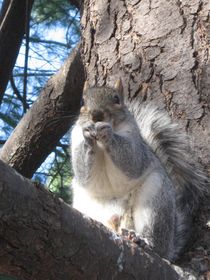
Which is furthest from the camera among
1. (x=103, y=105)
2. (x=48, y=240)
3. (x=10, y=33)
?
(x=10, y=33)

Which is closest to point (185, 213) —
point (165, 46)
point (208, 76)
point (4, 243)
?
point (208, 76)

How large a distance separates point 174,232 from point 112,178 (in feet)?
0.98

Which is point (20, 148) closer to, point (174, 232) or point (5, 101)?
point (5, 101)

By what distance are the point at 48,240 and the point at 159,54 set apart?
4.77 feet

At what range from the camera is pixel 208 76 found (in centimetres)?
248

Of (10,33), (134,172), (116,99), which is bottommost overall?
(134,172)

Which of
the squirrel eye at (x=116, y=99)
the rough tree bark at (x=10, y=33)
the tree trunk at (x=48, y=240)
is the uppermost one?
the rough tree bark at (x=10, y=33)

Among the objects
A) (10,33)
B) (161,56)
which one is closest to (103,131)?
(161,56)

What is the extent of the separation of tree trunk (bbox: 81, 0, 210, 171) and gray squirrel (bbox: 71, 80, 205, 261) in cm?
9

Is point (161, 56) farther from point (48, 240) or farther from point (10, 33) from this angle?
point (48, 240)

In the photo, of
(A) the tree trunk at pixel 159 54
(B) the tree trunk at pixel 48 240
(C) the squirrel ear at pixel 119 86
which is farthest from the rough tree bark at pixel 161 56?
(B) the tree trunk at pixel 48 240

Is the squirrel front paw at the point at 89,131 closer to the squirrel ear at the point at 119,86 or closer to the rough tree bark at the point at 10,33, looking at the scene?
the squirrel ear at the point at 119,86

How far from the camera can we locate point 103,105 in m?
2.35

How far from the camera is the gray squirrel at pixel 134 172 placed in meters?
2.18
